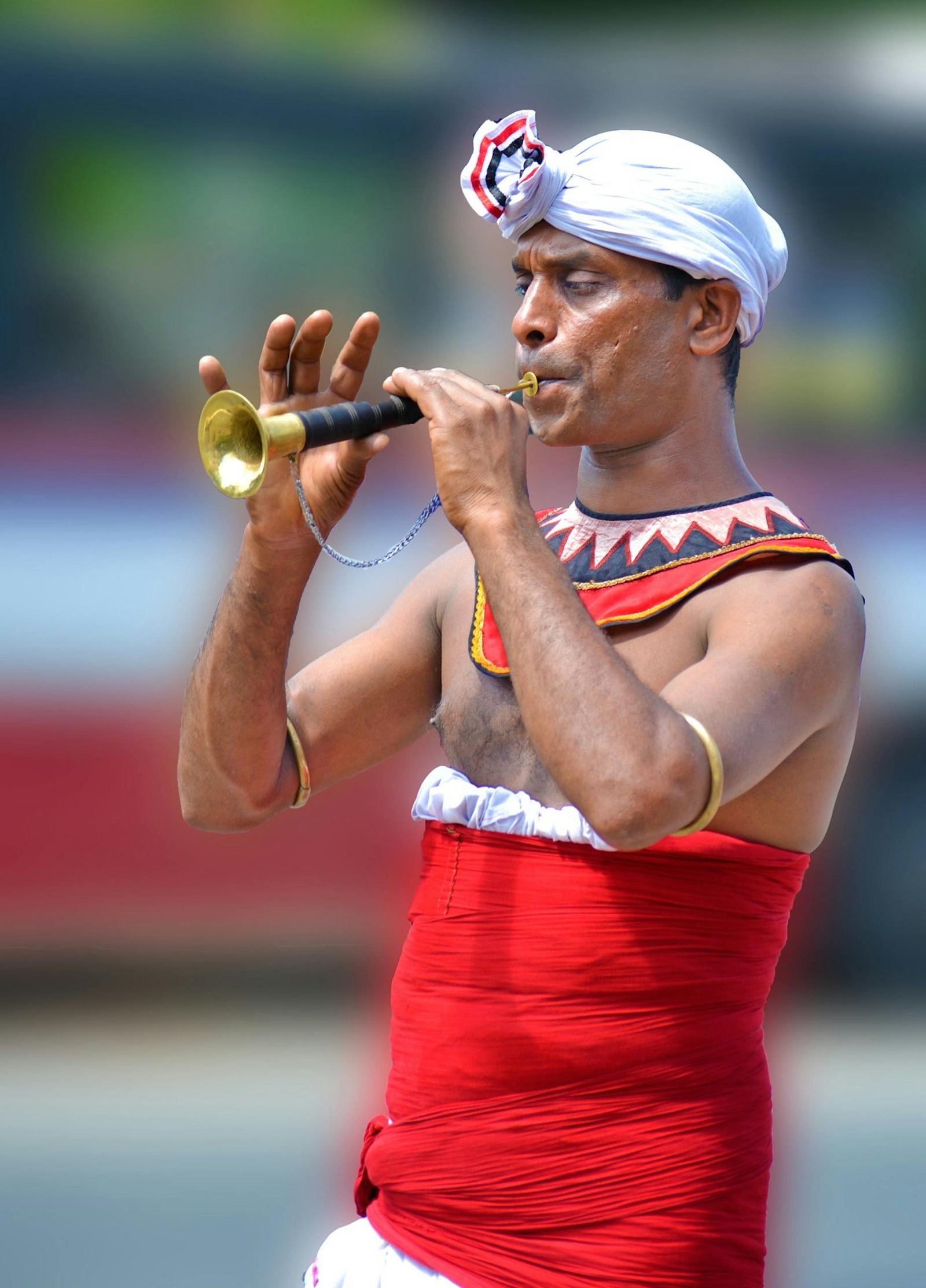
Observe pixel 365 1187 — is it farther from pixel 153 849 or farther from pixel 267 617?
pixel 153 849

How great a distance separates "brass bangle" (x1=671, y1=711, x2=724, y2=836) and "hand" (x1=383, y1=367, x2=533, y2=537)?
11.7 inches

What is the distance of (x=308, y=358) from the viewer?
71.5 inches

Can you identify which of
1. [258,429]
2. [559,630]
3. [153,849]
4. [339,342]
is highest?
[339,342]

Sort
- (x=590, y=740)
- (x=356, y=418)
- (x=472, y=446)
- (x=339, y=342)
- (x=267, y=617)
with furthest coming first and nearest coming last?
(x=339, y=342) → (x=267, y=617) → (x=356, y=418) → (x=472, y=446) → (x=590, y=740)

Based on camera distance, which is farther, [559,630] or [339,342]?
[339,342]

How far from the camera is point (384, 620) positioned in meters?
1.99

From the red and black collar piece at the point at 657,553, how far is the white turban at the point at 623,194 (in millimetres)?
292

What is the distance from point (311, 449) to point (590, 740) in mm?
565

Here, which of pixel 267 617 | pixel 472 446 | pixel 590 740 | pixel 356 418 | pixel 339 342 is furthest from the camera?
pixel 339 342

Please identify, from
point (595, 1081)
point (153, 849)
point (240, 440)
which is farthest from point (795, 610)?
point (153, 849)

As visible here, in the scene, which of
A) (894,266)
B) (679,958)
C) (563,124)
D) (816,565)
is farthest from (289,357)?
(894,266)

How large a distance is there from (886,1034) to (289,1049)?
5.27ft

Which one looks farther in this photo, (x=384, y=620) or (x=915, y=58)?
(x=915, y=58)

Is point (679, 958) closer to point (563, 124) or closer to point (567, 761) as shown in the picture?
point (567, 761)
